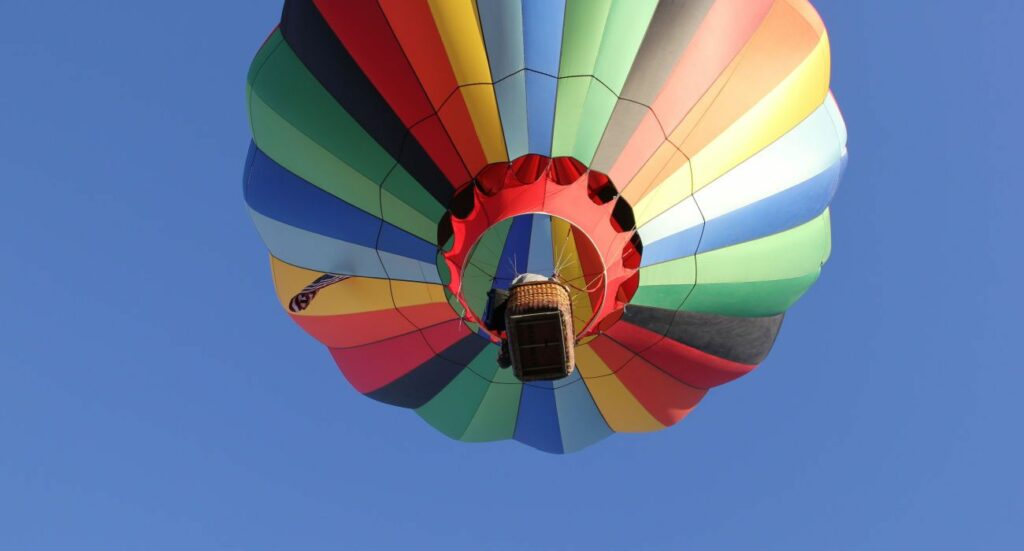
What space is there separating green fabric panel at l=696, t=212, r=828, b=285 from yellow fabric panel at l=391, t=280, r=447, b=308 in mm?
1884

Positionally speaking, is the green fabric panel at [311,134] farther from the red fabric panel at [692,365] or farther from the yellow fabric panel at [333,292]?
the red fabric panel at [692,365]

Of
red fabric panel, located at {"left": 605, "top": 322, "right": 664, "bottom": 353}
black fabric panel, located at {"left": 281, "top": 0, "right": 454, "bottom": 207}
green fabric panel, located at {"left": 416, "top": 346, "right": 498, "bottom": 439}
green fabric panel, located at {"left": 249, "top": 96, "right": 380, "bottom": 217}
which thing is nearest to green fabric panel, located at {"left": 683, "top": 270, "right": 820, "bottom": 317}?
red fabric panel, located at {"left": 605, "top": 322, "right": 664, "bottom": 353}

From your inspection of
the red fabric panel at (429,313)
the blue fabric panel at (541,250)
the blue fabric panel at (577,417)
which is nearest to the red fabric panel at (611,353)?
the blue fabric panel at (577,417)

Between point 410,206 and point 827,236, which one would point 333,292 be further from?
point 827,236

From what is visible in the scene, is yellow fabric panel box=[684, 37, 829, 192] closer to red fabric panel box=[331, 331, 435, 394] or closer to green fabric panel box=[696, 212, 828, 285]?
green fabric panel box=[696, 212, 828, 285]

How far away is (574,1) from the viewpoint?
8.91m

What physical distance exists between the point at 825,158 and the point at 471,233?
114 inches

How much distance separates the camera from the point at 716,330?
10.1 meters

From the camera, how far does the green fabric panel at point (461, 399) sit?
410 inches

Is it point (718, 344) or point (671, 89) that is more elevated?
point (671, 89)

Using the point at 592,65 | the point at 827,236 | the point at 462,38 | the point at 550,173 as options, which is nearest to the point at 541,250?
the point at 550,173

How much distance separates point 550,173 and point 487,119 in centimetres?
56

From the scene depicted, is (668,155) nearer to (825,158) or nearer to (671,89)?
(671,89)

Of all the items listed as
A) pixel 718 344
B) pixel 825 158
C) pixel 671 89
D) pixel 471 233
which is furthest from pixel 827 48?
pixel 471 233
